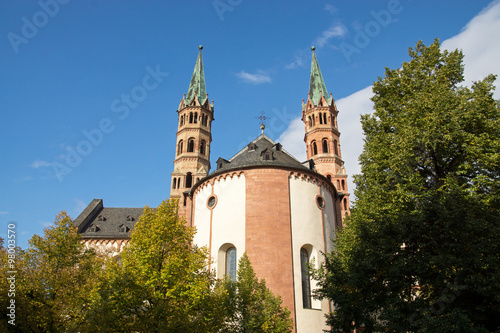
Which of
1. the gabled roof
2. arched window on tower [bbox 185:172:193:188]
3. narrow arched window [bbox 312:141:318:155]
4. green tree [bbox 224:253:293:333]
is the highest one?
the gabled roof

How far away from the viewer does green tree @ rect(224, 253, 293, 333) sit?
1605cm

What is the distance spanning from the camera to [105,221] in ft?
159

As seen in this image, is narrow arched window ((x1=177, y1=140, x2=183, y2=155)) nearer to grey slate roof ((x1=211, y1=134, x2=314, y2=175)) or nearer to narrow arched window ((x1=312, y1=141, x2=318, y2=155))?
narrow arched window ((x1=312, y1=141, x2=318, y2=155))

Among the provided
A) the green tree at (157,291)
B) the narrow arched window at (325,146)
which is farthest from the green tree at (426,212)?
the narrow arched window at (325,146)

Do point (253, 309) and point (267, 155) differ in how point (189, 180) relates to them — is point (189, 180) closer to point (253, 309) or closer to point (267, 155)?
point (267, 155)

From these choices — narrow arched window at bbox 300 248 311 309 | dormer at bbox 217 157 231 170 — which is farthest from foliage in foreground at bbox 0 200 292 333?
dormer at bbox 217 157 231 170

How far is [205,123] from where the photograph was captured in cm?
4972

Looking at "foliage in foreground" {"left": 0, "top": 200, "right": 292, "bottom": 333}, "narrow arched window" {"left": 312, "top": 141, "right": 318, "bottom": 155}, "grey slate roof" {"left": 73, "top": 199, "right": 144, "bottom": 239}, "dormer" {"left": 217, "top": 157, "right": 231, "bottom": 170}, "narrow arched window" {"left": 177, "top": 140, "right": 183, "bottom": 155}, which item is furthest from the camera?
"narrow arched window" {"left": 177, "top": 140, "right": 183, "bottom": 155}

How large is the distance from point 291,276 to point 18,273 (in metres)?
14.1

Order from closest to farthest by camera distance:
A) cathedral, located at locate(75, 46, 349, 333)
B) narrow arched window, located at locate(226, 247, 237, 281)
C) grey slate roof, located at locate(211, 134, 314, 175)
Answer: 1. cathedral, located at locate(75, 46, 349, 333)
2. narrow arched window, located at locate(226, 247, 237, 281)
3. grey slate roof, located at locate(211, 134, 314, 175)

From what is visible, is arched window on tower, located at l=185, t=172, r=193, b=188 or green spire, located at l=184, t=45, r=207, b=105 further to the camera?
green spire, located at l=184, t=45, r=207, b=105

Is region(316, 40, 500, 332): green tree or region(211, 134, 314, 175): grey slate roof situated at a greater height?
region(211, 134, 314, 175): grey slate roof

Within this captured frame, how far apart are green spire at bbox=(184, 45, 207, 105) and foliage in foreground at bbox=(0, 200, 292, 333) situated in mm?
34884

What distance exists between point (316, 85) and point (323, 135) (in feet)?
30.2
